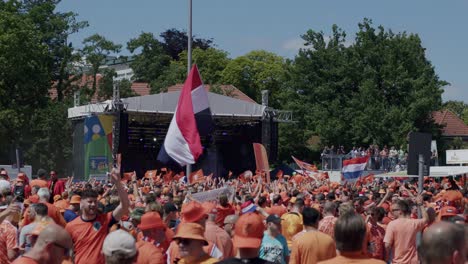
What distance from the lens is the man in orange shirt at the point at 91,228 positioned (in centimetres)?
794

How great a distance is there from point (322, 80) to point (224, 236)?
1941 inches

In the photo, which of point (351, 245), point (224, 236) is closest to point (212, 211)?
point (224, 236)

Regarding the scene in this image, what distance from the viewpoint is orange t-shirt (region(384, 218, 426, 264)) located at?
9961 mm

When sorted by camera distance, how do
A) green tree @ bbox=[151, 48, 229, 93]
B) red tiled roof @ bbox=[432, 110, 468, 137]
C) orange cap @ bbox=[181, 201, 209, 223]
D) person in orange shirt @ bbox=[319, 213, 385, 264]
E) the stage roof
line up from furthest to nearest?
red tiled roof @ bbox=[432, 110, 468, 137] → green tree @ bbox=[151, 48, 229, 93] → the stage roof → orange cap @ bbox=[181, 201, 209, 223] → person in orange shirt @ bbox=[319, 213, 385, 264]

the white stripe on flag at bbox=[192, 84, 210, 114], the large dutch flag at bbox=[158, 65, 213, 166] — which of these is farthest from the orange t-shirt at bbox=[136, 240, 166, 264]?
the white stripe on flag at bbox=[192, 84, 210, 114]

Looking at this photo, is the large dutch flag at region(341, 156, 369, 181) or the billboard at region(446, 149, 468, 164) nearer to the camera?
the large dutch flag at region(341, 156, 369, 181)

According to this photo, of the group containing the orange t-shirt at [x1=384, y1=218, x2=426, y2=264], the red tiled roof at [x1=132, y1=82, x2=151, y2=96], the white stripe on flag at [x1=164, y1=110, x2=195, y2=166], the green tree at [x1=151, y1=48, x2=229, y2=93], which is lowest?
the orange t-shirt at [x1=384, y1=218, x2=426, y2=264]

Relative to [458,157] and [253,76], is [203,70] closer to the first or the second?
[253,76]

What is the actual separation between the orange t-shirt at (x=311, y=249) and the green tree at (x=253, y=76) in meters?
64.1

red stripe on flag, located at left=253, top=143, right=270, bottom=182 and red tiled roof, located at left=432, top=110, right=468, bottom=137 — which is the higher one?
red tiled roof, located at left=432, top=110, right=468, bottom=137

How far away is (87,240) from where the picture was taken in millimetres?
7941

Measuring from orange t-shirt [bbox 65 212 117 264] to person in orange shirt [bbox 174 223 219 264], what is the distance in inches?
83.6

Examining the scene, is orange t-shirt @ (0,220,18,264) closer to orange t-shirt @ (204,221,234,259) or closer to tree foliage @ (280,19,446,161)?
orange t-shirt @ (204,221,234,259)

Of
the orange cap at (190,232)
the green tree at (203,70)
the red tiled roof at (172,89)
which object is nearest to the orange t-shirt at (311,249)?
the orange cap at (190,232)
